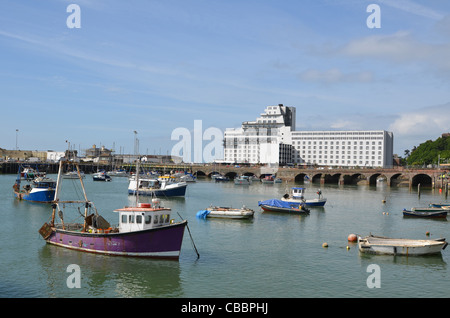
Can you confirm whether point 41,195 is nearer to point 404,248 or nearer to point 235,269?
point 235,269

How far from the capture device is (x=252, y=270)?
39.3 m

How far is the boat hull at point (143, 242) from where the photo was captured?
131 feet

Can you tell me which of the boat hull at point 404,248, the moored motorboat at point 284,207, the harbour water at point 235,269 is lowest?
the harbour water at point 235,269

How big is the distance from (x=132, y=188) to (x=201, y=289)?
80669 millimetres

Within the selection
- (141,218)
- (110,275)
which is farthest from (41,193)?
(110,275)

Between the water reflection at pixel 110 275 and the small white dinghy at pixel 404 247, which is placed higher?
the small white dinghy at pixel 404 247

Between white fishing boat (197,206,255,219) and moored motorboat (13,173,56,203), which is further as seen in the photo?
moored motorboat (13,173,56,203)

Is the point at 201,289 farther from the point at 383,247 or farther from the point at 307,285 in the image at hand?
the point at 383,247

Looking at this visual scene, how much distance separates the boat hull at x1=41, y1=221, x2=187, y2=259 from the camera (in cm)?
4001

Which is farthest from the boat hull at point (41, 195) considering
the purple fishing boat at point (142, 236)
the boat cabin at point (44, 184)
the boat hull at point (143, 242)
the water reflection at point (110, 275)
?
the boat hull at point (143, 242)

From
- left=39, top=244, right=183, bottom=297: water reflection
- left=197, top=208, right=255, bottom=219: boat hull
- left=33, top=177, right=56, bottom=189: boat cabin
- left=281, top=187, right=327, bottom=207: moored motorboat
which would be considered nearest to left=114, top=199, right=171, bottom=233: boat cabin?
left=39, top=244, right=183, bottom=297: water reflection

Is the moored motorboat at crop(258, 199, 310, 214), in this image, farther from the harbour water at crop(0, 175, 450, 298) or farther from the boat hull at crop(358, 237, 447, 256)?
the boat hull at crop(358, 237, 447, 256)

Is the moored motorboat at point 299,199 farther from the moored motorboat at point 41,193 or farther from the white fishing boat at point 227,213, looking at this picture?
the moored motorboat at point 41,193
